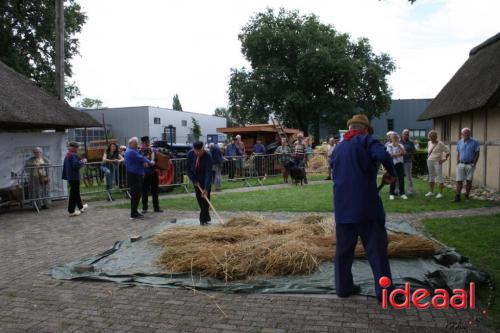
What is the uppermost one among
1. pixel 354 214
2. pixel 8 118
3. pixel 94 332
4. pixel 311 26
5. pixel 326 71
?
pixel 311 26

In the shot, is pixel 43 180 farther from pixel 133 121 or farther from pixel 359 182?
pixel 133 121

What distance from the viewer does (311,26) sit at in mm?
45125

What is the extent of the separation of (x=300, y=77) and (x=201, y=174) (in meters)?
37.3

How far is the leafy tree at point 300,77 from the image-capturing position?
43.8 metres

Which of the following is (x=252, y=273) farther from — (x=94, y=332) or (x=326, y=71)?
(x=326, y=71)

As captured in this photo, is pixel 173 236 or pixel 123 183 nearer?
pixel 173 236

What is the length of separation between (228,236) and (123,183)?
865 cm

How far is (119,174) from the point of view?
14578 mm

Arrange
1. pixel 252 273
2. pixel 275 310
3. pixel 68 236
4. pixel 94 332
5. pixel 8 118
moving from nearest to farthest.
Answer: pixel 94 332 → pixel 275 310 → pixel 252 273 → pixel 68 236 → pixel 8 118

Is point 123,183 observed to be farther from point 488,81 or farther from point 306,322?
point 488,81

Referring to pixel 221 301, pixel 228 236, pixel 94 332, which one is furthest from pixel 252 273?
pixel 94 332

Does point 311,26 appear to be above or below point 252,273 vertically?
above

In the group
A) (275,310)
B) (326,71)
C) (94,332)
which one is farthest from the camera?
(326,71)

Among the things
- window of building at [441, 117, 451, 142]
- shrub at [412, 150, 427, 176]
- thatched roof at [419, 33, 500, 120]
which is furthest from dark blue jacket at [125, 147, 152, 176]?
window of building at [441, 117, 451, 142]
